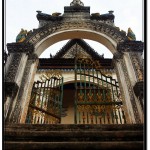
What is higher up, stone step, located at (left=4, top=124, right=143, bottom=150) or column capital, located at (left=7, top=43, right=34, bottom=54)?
column capital, located at (left=7, top=43, right=34, bottom=54)

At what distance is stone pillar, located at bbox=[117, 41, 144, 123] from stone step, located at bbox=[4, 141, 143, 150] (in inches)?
76.9

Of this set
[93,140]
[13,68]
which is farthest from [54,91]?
[93,140]

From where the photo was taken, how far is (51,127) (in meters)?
3.74

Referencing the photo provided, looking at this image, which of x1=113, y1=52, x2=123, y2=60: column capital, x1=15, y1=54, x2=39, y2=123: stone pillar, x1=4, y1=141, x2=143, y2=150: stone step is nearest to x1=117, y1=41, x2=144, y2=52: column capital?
x1=113, y1=52, x2=123, y2=60: column capital

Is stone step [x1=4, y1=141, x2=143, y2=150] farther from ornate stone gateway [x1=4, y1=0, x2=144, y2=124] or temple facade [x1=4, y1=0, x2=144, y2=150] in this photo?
ornate stone gateway [x1=4, y1=0, x2=144, y2=124]

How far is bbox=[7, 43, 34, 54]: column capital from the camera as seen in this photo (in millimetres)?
6680

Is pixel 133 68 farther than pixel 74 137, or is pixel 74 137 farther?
pixel 133 68

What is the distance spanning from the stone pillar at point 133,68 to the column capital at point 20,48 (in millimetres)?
2643

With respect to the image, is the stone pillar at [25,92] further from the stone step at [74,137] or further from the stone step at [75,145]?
the stone step at [75,145]

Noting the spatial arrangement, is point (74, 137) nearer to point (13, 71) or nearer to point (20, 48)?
point (13, 71)

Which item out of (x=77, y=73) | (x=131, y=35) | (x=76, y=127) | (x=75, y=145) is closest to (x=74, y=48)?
(x=131, y=35)

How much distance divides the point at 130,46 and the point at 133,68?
0.94 meters

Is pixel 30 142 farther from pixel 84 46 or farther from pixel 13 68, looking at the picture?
pixel 84 46

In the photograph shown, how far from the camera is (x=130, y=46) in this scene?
6723 mm
